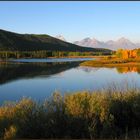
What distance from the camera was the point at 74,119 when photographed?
29.4ft

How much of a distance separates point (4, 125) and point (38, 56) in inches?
6381

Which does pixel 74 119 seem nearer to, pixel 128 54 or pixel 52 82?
pixel 52 82

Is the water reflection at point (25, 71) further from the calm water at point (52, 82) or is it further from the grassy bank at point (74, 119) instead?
the grassy bank at point (74, 119)

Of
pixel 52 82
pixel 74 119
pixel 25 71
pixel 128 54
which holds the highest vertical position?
pixel 74 119

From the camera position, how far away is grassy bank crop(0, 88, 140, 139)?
868 cm

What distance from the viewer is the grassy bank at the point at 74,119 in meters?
8.68

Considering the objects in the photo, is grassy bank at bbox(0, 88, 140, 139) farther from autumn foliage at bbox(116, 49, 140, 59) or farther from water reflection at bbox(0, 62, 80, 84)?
autumn foliage at bbox(116, 49, 140, 59)

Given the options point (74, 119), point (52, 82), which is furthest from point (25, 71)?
point (74, 119)

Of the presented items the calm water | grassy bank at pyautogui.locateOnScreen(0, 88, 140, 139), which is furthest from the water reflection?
grassy bank at pyautogui.locateOnScreen(0, 88, 140, 139)

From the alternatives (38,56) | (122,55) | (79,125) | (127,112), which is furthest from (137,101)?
(38,56)

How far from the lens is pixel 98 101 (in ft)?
31.0

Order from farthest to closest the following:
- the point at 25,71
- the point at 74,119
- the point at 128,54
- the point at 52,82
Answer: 1. the point at 128,54
2. the point at 25,71
3. the point at 52,82
4. the point at 74,119

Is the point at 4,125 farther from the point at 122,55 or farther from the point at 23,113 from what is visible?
the point at 122,55

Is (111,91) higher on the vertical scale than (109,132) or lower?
higher
